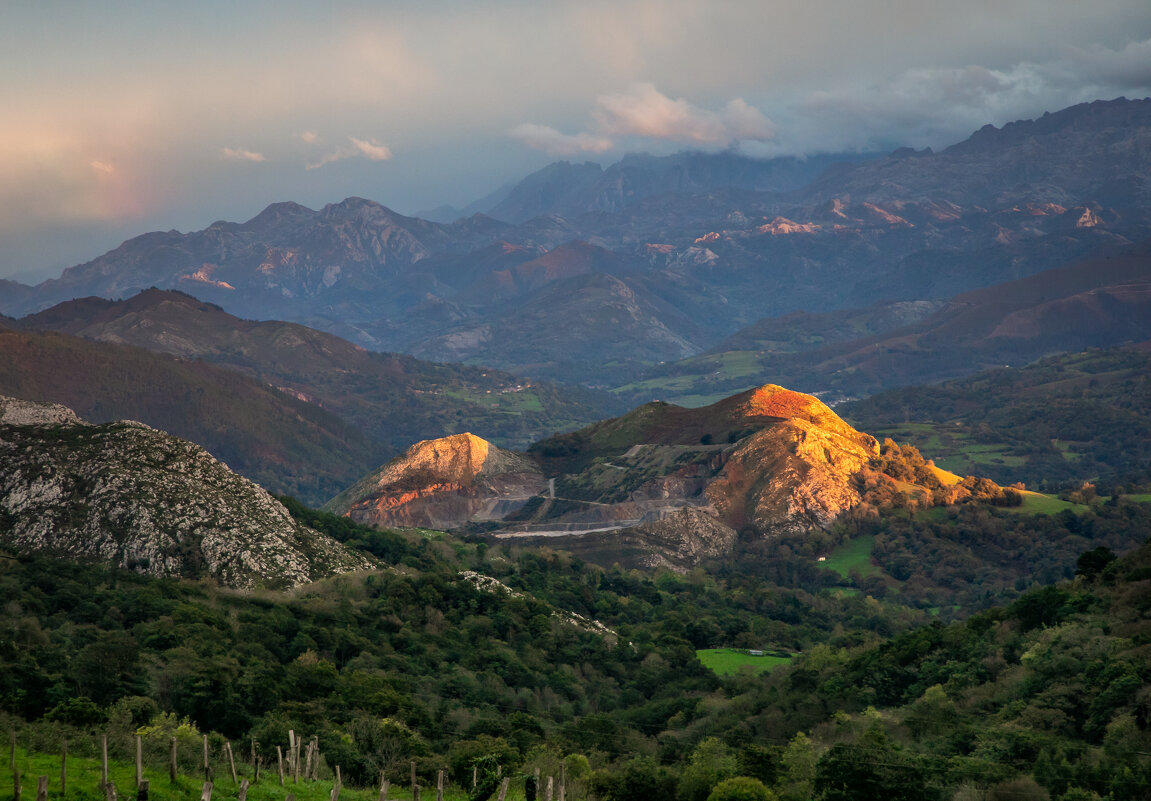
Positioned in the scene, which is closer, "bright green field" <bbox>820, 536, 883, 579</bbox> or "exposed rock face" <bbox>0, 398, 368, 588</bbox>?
"exposed rock face" <bbox>0, 398, 368, 588</bbox>

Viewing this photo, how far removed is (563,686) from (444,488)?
9681 centimetres

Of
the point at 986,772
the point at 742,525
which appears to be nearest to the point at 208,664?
the point at 986,772

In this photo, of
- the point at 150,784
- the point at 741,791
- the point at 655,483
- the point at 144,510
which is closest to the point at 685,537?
the point at 655,483

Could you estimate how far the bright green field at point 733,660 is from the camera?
82000 mm

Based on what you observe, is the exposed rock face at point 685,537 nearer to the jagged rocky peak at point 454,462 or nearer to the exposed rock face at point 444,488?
the exposed rock face at point 444,488

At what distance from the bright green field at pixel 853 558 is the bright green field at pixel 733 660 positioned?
45947 mm

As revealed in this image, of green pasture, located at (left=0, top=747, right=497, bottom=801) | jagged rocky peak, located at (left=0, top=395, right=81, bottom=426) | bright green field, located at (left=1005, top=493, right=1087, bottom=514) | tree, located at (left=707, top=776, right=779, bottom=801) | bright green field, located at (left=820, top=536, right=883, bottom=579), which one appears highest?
jagged rocky peak, located at (left=0, top=395, right=81, bottom=426)

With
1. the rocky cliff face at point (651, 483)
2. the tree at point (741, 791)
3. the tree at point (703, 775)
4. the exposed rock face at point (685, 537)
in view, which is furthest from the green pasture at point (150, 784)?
the exposed rock face at point (685, 537)

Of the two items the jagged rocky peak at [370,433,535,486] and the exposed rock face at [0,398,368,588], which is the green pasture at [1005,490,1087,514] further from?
the exposed rock face at [0,398,368,588]

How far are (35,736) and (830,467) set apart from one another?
408 feet

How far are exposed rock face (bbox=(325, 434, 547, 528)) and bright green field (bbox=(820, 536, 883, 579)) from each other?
50.7m

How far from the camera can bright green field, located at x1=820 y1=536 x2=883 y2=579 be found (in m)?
132

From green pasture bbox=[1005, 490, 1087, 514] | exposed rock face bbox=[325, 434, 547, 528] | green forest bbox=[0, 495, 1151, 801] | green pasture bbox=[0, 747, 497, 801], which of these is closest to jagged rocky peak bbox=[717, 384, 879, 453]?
green pasture bbox=[1005, 490, 1087, 514]

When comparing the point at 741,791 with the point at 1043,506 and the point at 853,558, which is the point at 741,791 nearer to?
the point at 853,558
